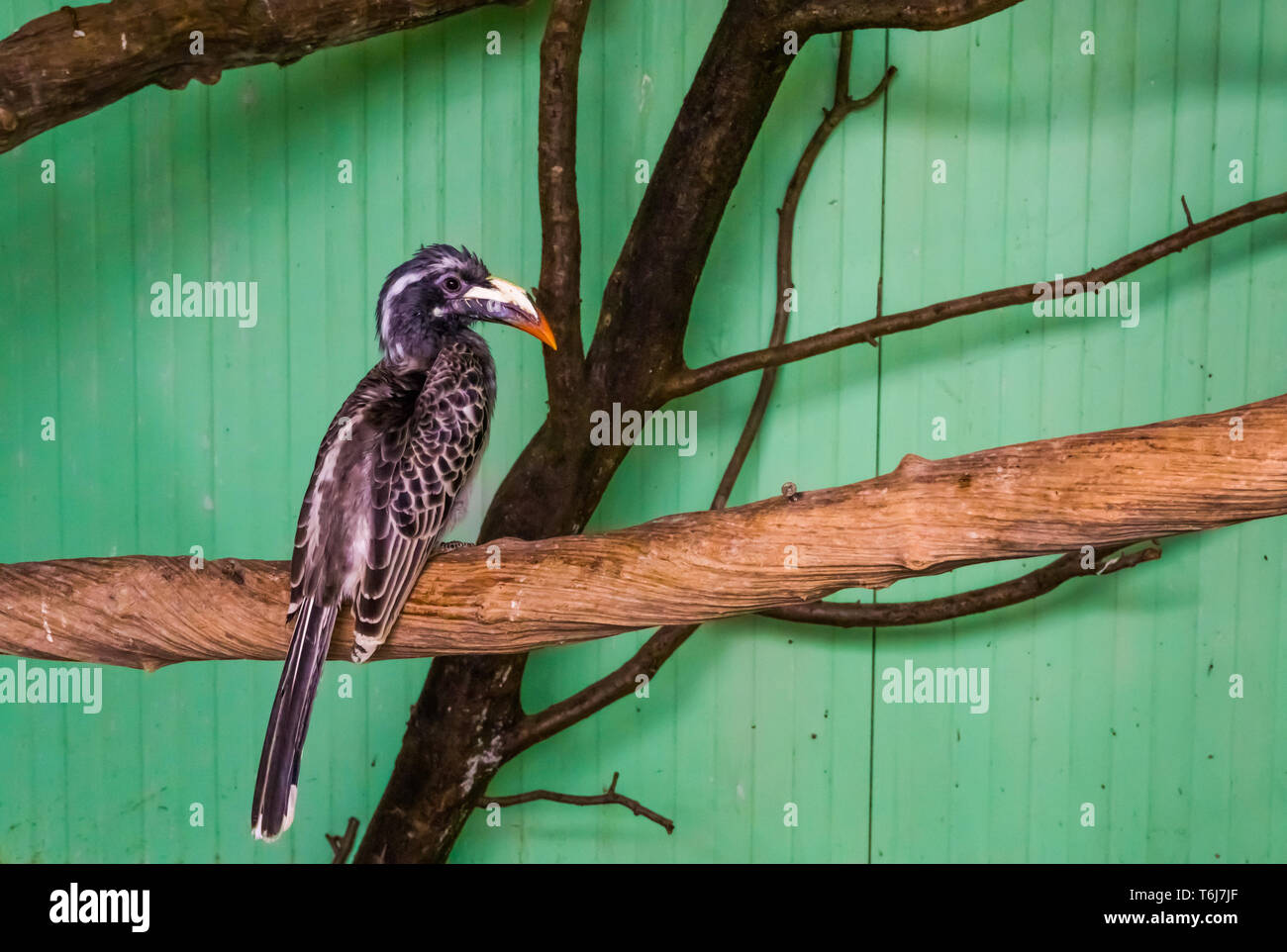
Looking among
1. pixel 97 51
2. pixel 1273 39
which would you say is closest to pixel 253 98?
pixel 97 51

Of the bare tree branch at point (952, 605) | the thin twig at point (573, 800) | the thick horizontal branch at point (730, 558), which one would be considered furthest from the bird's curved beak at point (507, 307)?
the thin twig at point (573, 800)

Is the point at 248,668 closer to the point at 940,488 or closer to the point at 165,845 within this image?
the point at 165,845

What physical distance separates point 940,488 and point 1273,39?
1.74 m

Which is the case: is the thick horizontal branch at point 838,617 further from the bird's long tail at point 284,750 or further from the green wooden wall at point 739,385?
the bird's long tail at point 284,750

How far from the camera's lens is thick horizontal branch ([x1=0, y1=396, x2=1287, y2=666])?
54.8 inches

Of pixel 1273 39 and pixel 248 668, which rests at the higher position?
pixel 1273 39

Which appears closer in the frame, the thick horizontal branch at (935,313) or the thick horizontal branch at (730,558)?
the thick horizontal branch at (730,558)

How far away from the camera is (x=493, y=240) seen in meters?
2.52

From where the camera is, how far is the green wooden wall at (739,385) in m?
2.46

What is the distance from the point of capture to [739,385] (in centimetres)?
252

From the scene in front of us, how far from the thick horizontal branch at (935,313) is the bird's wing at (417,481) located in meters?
0.52

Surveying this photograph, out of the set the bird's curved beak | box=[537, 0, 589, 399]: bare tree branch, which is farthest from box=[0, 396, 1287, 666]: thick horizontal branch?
box=[537, 0, 589, 399]: bare tree branch

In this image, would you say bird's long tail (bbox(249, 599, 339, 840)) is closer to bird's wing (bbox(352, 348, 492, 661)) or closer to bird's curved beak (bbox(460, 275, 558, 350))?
bird's wing (bbox(352, 348, 492, 661))

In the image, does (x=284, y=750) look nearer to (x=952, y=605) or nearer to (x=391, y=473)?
(x=391, y=473)
